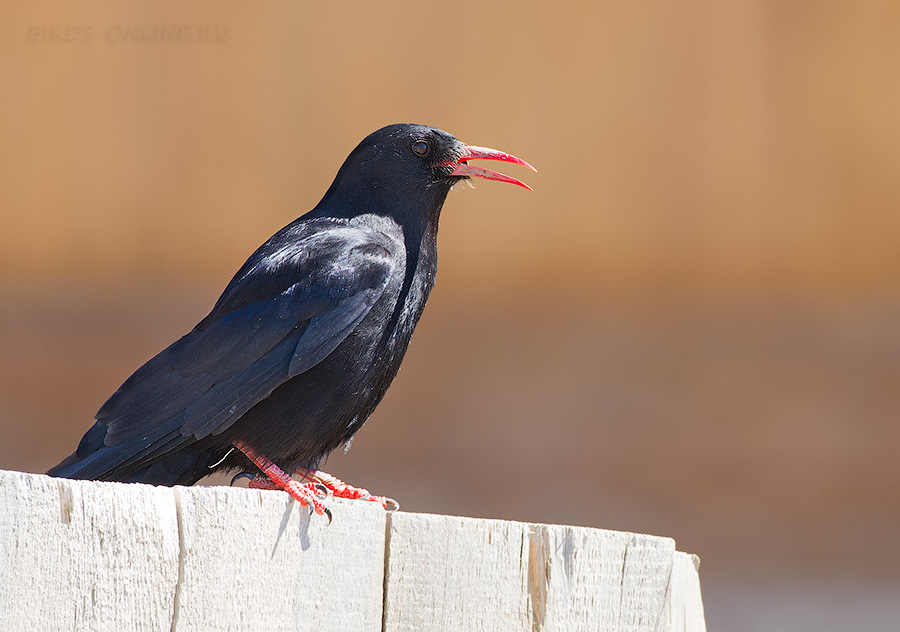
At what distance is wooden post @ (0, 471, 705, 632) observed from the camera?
1733 mm

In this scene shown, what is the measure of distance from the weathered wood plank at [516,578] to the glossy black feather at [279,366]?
109 cm

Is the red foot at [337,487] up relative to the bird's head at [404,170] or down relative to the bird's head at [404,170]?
down

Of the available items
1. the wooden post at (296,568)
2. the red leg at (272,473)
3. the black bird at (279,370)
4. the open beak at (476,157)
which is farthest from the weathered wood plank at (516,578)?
the open beak at (476,157)

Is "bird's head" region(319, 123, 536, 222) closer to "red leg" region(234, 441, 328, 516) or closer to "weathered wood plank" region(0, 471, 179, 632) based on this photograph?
"red leg" region(234, 441, 328, 516)

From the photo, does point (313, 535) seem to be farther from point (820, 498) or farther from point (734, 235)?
point (820, 498)

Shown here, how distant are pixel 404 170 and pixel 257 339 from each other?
715 mm

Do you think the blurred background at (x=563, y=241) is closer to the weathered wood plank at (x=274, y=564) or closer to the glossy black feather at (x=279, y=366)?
the glossy black feather at (x=279, y=366)

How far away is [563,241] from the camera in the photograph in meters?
5.99

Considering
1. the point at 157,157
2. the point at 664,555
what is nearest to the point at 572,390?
the point at 157,157

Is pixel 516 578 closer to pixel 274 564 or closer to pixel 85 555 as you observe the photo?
pixel 274 564

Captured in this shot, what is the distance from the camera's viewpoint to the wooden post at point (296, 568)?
5.69 ft

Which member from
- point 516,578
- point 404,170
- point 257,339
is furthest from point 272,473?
point 516,578

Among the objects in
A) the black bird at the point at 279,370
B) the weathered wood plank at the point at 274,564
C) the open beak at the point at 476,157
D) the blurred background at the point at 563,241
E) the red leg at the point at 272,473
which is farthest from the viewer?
the blurred background at the point at 563,241

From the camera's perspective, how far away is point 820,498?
612cm
